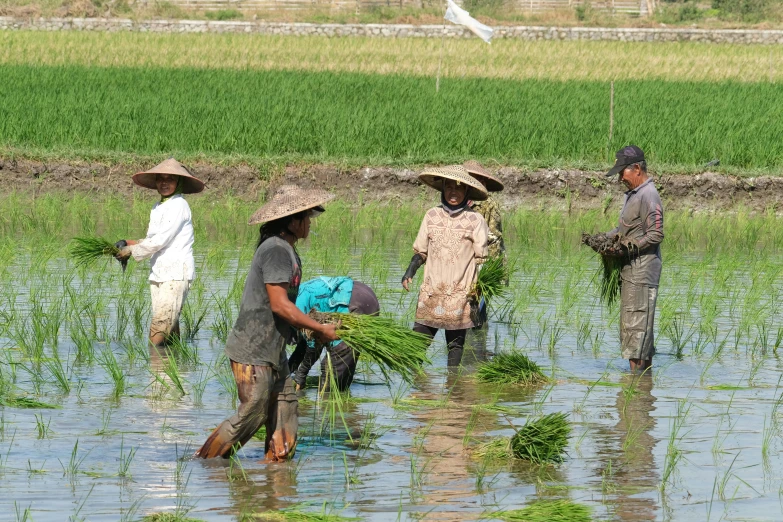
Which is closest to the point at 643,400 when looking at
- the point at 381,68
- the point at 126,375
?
the point at 126,375

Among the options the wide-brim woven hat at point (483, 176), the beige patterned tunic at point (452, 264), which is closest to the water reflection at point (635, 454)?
the beige patterned tunic at point (452, 264)

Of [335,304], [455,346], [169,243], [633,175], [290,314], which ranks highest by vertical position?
[633,175]

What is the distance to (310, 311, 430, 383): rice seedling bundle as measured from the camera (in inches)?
205

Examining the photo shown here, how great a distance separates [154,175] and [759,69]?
19.8 metres

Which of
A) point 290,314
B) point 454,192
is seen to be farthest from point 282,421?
point 454,192

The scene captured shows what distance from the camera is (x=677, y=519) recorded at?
15.2ft

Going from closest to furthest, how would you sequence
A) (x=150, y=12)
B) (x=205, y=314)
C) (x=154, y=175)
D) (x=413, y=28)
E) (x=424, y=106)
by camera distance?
(x=154, y=175), (x=205, y=314), (x=424, y=106), (x=413, y=28), (x=150, y=12)

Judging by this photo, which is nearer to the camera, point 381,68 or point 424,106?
point 424,106

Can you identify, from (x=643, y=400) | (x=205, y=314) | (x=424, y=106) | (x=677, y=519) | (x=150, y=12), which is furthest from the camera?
(x=150, y=12)

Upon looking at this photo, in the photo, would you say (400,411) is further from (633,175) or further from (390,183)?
(390,183)

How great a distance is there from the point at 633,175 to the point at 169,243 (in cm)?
273

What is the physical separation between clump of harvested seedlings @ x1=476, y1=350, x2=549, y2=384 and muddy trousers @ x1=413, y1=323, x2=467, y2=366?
0.77ft

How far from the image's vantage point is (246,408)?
5.04m

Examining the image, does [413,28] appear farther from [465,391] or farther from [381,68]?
[465,391]
